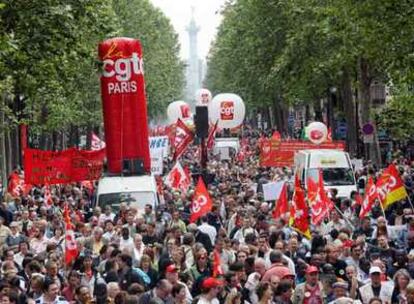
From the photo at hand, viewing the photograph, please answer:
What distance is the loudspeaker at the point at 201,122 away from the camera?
120ft

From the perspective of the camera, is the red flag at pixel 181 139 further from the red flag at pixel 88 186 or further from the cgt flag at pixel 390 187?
the cgt flag at pixel 390 187

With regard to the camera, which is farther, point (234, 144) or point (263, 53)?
point (234, 144)

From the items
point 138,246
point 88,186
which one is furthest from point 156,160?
point 138,246

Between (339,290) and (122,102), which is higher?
(122,102)

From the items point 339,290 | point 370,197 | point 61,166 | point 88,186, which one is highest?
point 61,166

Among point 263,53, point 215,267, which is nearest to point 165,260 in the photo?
point 215,267

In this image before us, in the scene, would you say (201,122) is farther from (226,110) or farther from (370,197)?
(226,110)

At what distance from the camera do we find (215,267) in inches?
630

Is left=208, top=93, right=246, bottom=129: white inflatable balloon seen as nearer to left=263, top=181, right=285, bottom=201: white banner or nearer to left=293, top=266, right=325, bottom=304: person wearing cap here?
left=263, top=181, right=285, bottom=201: white banner

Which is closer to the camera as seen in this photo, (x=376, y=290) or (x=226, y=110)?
(x=376, y=290)

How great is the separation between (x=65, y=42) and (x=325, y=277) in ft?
39.3

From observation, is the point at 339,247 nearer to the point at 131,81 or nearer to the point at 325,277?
the point at 325,277

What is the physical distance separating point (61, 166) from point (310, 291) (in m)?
15.1

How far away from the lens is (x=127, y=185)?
2750 centimetres
